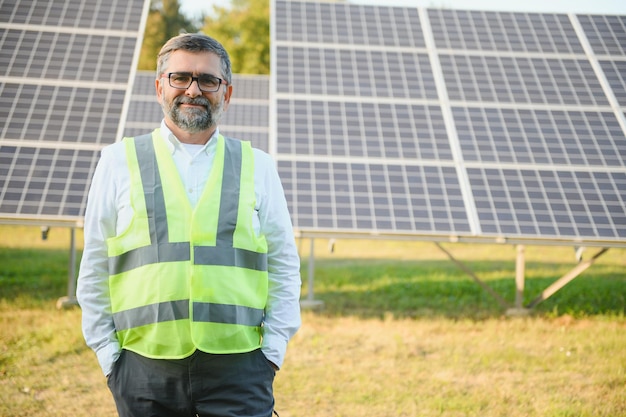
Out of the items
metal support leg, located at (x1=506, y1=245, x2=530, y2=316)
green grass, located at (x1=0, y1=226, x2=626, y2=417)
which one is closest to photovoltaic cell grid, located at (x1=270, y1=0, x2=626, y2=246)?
metal support leg, located at (x1=506, y1=245, x2=530, y2=316)

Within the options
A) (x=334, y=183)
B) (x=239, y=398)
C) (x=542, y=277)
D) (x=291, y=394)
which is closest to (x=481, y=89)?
(x=334, y=183)

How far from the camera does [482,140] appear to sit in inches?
356

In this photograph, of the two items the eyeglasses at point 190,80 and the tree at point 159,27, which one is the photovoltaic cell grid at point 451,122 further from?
the tree at point 159,27

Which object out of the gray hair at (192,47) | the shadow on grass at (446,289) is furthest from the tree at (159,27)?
the gray hair at (192,47)

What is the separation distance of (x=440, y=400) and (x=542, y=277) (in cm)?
799

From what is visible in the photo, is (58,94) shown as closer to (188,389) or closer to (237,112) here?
(237,112)

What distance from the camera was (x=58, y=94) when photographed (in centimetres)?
932

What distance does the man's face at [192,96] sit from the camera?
284 cm

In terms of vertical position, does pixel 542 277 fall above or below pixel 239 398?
below

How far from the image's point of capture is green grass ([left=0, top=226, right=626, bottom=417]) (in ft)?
19.2

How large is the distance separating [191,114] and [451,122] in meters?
6.94

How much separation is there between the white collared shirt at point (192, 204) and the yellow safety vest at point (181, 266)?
5 cm

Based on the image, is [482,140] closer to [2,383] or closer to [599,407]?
[599,407]

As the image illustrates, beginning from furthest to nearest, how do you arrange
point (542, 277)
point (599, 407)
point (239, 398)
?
point (542, 277) → point (599, 407) → point (239, 398)
